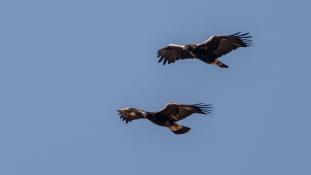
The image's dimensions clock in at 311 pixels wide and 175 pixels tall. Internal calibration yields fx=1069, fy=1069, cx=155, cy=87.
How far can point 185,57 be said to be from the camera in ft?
120

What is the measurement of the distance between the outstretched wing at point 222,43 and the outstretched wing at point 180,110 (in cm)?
223

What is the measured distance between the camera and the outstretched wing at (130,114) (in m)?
34.6

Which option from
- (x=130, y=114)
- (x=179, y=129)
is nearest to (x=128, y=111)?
(x=130, y=114)

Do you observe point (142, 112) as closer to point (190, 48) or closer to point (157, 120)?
point (157, 120)

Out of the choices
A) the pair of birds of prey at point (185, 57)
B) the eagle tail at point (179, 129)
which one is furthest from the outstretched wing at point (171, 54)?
the eagle tail at point (179, 129)

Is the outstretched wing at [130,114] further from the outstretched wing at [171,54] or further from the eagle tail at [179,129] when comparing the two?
the outstretched wing at [171,54]

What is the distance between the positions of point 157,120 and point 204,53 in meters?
2.83

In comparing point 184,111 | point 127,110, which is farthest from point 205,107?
point 127,110

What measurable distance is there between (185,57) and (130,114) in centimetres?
287

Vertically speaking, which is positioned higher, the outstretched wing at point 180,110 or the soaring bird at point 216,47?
the soaring bird at point 216,47

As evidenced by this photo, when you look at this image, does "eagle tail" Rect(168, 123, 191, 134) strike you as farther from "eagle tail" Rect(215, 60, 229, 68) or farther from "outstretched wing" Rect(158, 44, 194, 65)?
"outstretched wing" Rect(158, 44, 194, 65)

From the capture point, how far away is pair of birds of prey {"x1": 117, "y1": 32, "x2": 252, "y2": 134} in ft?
111

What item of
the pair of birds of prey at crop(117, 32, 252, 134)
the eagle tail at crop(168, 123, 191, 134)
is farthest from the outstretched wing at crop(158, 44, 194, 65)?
the eagle tail at crop(168, 123, 191, 134)

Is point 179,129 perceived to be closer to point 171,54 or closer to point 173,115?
point 173,115
